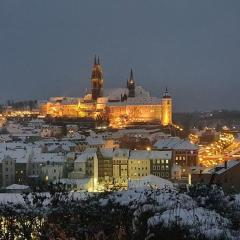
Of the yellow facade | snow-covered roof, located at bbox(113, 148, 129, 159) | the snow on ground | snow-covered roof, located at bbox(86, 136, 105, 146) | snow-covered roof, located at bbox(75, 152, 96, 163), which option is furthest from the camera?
snow-covered roof, located at bbox(86, 136, 105, 146)

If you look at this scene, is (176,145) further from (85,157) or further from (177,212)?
(177,212)

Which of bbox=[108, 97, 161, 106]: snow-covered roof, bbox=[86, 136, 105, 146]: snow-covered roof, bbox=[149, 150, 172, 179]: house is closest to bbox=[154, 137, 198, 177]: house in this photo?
bbox=[149, 150, 172, 179]: house

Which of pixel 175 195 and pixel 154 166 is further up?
pixel 175 195

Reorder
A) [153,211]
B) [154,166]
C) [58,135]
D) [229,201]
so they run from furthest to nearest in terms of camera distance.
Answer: [58,135], [154,166], [229,201], [153,211]

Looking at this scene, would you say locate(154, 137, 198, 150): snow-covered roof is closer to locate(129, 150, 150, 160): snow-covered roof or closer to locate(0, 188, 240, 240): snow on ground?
locate(129, 150, 150, 160): snow-covered roof

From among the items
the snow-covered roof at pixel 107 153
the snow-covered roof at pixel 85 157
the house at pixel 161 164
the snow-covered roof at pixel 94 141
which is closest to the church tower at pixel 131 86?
the snow-covered roof at pixel 94 141

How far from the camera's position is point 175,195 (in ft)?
25.0

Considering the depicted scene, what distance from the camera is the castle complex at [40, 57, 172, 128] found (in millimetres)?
67812

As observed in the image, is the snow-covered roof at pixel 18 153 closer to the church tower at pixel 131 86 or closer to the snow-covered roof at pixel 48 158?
the snow-covered roof at pixel 48 158

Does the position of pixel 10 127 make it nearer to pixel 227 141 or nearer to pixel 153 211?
pixel 227 141

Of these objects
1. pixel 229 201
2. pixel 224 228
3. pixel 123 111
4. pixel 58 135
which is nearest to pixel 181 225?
pixel 224 228

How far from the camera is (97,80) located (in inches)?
2980

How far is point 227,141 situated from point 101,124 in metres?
16.0

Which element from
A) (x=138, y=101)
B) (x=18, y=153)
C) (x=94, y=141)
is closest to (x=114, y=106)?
(x=138, y=101)
